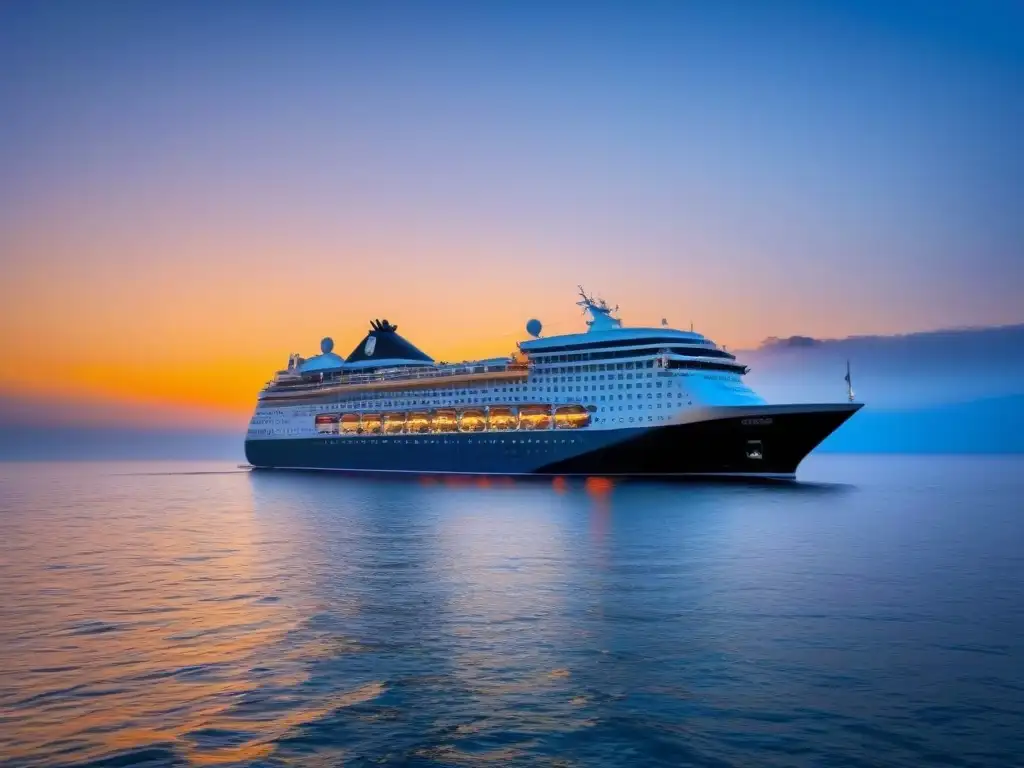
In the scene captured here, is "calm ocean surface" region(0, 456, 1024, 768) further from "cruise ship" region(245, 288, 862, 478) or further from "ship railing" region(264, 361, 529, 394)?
"ship railing" region(264, 361, 529, 394)

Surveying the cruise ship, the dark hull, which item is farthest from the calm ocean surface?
the cruise ship

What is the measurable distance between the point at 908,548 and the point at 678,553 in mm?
9654

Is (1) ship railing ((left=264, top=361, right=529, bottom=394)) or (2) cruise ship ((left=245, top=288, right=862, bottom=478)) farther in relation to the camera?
(1) ship railing ((left=264, top=361, right=529, bottom=394))

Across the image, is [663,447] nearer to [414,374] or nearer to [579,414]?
[579,414]

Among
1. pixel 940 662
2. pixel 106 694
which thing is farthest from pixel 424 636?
pixel 940 662

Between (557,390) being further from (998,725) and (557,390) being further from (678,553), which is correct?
(998,725)

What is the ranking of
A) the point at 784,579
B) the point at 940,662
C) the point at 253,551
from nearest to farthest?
the point at 940,662 < the point at 784,579 < the point at 253,551

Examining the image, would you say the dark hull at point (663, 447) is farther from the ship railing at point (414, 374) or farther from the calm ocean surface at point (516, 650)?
the calm ocean surface at point (516, 650)

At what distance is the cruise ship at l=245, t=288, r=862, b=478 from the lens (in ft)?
206

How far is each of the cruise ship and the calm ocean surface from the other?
29496mm

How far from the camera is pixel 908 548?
30.1 metres

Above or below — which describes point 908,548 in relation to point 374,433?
below

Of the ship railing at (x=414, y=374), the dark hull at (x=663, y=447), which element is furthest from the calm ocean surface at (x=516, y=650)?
the ship railing at (x=414, y=374)

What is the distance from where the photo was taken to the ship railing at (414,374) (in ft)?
258
